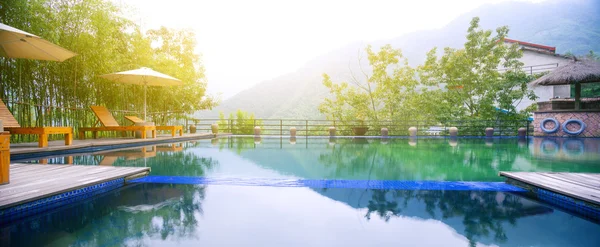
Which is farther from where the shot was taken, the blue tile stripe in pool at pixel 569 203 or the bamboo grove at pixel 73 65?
the bamboo grove at pixel 73 65

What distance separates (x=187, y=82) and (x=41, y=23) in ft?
17.7

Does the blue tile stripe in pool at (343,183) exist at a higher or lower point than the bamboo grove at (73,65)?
lower

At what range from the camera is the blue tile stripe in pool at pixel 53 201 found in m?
2.10

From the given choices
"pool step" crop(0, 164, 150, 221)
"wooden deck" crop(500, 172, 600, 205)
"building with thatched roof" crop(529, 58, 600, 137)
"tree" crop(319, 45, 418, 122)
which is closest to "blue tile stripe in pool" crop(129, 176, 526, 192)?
"wooden deck" crop(500, 172, 600, 205)

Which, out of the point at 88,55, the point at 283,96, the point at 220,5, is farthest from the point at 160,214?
the point at 283,96

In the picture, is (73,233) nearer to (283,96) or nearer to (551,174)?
(551,174)

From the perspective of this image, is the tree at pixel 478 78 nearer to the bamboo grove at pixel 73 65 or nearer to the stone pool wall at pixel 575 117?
the stone pool wall at pixel 575 117

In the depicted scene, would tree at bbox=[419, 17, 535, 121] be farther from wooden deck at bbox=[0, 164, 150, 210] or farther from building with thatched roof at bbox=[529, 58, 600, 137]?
wooden deck at bbox=[0, 164, 150, 210]

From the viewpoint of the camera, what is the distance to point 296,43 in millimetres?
42562

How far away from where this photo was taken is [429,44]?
128ft

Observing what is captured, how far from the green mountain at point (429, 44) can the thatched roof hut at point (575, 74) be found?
44.7 ft

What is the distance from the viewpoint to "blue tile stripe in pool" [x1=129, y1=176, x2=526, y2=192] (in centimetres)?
315

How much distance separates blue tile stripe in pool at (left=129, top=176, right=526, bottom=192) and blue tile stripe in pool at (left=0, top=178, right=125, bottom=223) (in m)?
0.37

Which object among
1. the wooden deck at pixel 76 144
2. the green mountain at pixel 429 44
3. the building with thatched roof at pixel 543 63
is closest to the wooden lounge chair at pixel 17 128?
the wooden deck at pixel 76 144
